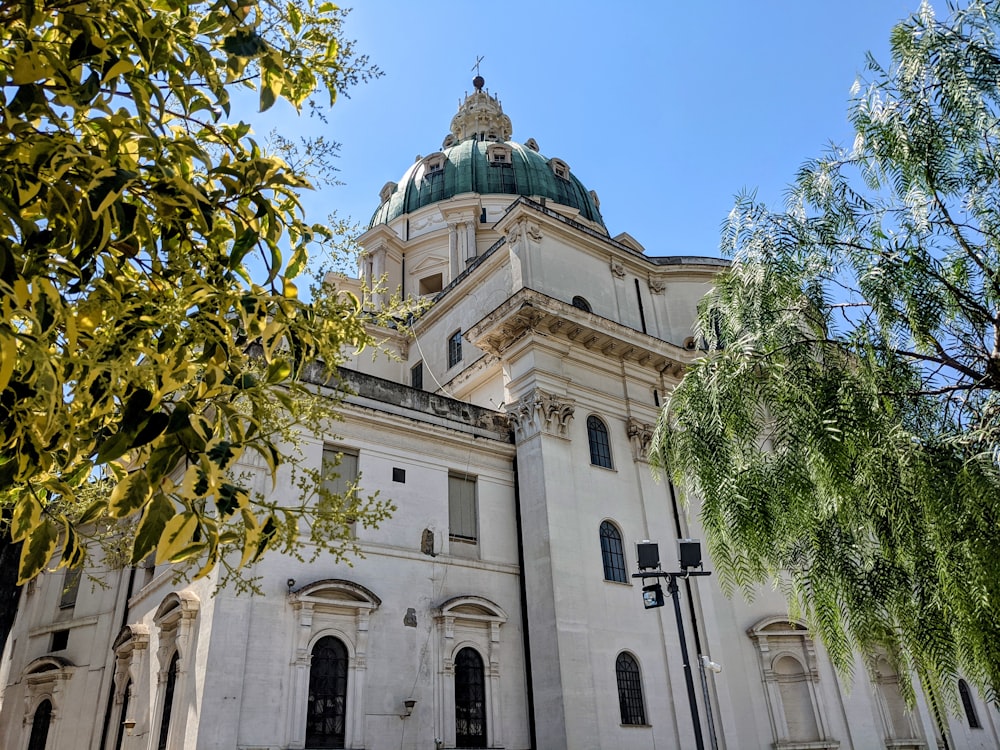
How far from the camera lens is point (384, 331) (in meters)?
30.3

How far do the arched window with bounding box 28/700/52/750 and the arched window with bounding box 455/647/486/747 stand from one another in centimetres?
1234

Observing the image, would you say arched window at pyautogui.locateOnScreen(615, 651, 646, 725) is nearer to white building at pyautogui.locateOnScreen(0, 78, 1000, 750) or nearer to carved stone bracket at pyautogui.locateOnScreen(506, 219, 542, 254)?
white building at pyautogui.locateOnScreen(0, 78, 1000, 750)

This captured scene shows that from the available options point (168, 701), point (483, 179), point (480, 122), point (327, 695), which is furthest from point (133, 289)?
point (480, 122)

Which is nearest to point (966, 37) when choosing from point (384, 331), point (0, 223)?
point (0, 223)

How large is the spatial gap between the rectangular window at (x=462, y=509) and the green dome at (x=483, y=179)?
2439 cm

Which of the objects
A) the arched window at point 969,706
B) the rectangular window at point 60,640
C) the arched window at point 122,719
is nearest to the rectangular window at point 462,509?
the arched window at point 122,719

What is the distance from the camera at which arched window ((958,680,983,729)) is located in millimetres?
26062

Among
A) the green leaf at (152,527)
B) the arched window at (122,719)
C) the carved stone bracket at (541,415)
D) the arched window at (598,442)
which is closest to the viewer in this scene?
the green leaf at (152,527)

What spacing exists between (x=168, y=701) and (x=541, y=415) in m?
11.4


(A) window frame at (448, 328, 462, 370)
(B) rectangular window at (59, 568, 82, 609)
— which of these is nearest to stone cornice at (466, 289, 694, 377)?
(A) window frame at (448, 328, 462, 370)

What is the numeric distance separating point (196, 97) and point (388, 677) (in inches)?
566

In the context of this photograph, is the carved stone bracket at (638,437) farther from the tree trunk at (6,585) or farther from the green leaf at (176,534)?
the green leaf at (176,534)

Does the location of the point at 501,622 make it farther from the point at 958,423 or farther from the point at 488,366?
the point at 958,423

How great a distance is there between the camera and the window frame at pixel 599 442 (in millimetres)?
22469
